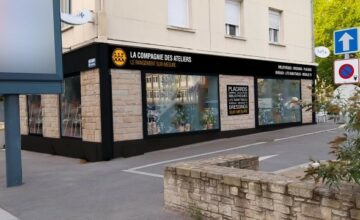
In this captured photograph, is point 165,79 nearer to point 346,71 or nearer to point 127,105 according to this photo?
Result: point 127,105

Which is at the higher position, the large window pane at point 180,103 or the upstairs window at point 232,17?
the upstairs window at point 232,17

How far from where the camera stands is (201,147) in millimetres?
13547

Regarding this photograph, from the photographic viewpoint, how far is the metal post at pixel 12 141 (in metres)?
8.90

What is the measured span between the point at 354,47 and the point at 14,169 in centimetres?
669

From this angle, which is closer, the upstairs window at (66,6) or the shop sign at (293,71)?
the upstairs window at (66,6)

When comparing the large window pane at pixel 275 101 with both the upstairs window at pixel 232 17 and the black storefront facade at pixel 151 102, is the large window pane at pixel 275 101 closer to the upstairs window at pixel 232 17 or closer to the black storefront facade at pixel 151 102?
the black storefront facade at pixel 151 102

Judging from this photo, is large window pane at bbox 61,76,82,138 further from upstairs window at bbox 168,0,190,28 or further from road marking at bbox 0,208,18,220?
road marking at bbox 0,208,18,220

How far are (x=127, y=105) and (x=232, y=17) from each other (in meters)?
5.88

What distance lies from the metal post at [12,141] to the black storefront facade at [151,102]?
10.4 feet

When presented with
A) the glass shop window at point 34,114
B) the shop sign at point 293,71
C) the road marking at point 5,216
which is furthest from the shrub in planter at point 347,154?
the shop sign at point 293,71

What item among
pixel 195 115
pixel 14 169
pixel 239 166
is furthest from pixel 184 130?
pixel 239 166

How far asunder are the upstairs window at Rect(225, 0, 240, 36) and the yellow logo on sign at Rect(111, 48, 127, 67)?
493 centimetres

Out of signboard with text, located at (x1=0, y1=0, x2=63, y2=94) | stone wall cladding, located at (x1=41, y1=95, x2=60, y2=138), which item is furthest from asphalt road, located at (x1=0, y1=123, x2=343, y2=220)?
signboard with text, located at (x1=0, y1=0, x2=63, y2=94)

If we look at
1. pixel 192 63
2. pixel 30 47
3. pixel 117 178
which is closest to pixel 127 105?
pixel 192 63
